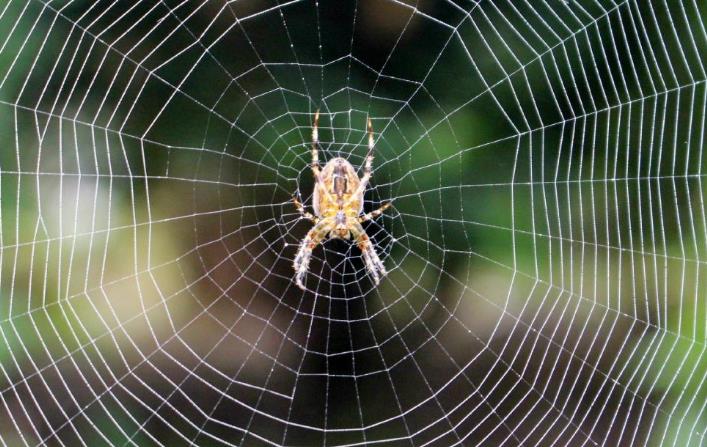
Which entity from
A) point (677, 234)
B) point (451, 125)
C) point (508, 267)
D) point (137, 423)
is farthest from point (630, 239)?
point (137, 423)

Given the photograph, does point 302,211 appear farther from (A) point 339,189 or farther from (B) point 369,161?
(B) point 369,161

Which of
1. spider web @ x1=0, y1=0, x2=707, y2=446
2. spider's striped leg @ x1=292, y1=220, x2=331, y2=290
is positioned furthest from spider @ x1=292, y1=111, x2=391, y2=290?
spider web @ x1=0, y1=0, x2=707, y2=446

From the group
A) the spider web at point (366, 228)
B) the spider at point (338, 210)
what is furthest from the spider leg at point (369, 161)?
the spider web at point (366, 228)

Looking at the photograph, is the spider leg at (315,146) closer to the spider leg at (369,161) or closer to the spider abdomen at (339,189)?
the spider abdomen at (339,189)

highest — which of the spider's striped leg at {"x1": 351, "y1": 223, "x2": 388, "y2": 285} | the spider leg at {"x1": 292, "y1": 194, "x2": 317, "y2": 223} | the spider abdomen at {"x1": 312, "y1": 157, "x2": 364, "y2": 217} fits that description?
the spider abdomen at {"x1": 312, "y1": 157, "x2": 364, "y2": 217}

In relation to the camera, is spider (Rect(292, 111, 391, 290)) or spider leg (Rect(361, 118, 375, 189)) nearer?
spider leg (Rect(361, 118, 375, 189))

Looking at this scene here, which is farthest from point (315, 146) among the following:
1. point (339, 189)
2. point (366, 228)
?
point (366, 228)

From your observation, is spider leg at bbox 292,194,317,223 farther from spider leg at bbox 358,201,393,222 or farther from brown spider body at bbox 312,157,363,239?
spider leg at bbox 358,201,393,222
